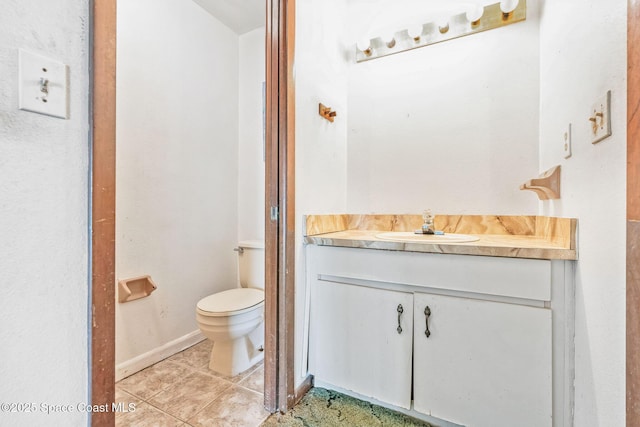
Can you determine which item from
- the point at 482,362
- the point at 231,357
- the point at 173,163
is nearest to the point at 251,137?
the point at 173,163

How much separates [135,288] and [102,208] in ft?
4.39

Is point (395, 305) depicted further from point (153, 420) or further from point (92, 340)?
point (153, 420)

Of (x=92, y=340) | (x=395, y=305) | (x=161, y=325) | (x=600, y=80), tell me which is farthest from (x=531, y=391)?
(x=161, y=325)

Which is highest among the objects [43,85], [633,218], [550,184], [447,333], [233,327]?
[43,85]

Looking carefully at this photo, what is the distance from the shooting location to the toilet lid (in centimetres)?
155

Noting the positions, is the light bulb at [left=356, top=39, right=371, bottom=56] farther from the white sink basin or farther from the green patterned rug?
the green patterned rug

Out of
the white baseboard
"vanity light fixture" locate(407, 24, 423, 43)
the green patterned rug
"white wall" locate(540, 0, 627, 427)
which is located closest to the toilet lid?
the white baseboard

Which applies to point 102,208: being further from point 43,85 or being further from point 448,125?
point 448,125

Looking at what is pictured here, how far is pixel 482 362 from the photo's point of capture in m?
1.05

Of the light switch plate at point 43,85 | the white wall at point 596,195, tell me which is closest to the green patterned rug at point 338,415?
the white wall at point 596,195

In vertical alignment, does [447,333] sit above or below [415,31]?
below

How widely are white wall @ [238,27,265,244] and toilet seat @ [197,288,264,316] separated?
1.65ft

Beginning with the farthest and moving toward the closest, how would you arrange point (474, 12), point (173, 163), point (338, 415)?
point (173, 163), point (474, 12), point (338, 415)

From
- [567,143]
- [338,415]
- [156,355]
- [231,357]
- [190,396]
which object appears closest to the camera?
[567,143]
